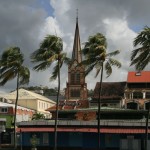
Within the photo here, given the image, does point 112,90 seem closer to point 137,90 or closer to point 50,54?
point 137,90

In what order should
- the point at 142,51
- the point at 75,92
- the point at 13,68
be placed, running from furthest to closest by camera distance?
Answer: the point at 75,92, the point at 13,68, the point at 142,51

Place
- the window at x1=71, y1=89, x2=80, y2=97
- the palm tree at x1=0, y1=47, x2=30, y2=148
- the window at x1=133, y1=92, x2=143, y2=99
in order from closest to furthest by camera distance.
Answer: the palm tree at x1=0, y1=47, x2=30, y2=148, the window at x1=133, y1=92, x2=143, y2=99, the window at x1=71, y1=89, x2=80, y2=97

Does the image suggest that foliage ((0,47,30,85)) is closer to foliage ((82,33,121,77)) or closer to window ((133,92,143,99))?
foliage ((82,33,121,77))

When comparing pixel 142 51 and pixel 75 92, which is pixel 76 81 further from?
pixel 142 51

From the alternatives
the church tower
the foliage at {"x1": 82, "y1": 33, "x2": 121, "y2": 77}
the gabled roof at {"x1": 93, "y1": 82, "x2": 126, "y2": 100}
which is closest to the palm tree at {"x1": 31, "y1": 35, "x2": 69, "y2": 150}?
the foliage at {"x1": 82, "y1": 33, "x2": 121, "y2": 77}

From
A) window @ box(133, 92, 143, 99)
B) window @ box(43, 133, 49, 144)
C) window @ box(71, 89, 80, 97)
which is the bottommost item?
window @ box(43, 133, 49, 144)

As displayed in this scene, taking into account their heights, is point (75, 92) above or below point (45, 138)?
above

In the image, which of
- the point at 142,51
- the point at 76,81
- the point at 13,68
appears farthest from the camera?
the point at 76,81

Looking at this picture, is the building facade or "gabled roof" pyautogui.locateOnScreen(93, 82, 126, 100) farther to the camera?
"gabled roof" pyautogui.locateOnScreen(93, 82, 126, 100)

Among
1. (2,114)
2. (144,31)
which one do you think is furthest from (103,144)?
(2,114)

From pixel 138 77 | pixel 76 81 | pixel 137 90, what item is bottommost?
pixel 137 90

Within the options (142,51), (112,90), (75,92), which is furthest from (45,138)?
(75,92)

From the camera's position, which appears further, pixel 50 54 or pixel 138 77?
pixel 138 77

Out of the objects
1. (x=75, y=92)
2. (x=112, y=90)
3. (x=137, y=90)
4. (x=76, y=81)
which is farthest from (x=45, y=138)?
(x=76, y=81)
